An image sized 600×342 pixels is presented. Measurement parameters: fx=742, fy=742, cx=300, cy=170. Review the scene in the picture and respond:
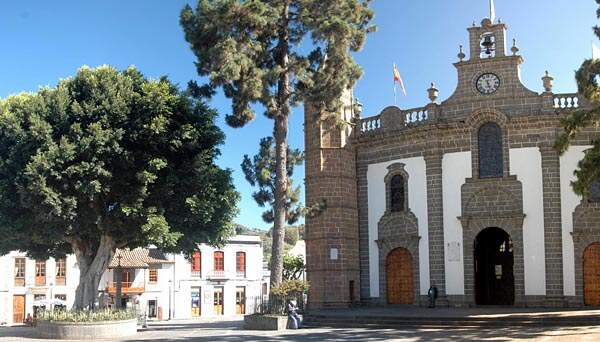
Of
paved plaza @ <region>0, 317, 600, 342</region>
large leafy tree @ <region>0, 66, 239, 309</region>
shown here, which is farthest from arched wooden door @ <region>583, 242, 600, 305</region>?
large leafy tree @ <region>0, 66, 239, 309</region>

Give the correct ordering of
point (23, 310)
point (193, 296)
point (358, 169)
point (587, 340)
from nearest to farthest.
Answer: point (587, 340) → point (358, 169) → point (23, 310) → point (193, 296)

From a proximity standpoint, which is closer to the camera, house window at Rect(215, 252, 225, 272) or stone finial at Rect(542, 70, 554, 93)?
stone finial at Rect(542, 70, 554, 93)

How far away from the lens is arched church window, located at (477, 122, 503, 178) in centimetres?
2952

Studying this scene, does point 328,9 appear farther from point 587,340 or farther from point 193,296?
point 193,296

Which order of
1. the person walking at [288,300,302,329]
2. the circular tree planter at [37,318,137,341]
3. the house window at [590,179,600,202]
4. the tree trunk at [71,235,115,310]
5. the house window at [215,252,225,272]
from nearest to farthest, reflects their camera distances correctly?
the circular tree planter at [37,318,137,341] → the person walking at [288,300,302,329] → the tree trunk at [71,235,115,310] → the house window at [590,179,600,202] → the house window at [215,252,225,272]

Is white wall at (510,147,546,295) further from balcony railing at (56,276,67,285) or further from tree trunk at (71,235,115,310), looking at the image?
balcony railing at (56,276,67,285)

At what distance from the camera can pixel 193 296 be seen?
171 ft

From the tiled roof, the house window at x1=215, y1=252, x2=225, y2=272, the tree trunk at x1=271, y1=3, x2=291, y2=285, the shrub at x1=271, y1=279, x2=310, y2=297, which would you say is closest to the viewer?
the shrub at x1=271, y1=279, x2=310, y2=297

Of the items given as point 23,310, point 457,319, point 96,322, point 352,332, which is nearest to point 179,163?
point 96,322

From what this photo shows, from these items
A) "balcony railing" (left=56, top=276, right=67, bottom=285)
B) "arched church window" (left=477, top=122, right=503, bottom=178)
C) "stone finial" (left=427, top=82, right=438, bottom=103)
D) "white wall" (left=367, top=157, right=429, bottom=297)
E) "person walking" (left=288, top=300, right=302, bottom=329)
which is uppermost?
"stone finial" (left=427, top=82, right=438, bottom=103)

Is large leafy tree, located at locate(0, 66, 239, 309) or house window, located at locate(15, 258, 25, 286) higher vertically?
large leafy tree, located at locate(0, 66, 239, 309)

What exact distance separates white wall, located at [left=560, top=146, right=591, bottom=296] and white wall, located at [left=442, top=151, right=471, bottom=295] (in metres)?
3.63

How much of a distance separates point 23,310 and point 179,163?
25.4 meters

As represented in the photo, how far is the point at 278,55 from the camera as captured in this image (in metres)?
26.7
